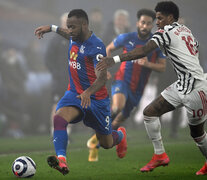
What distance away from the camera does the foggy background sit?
44.3ft

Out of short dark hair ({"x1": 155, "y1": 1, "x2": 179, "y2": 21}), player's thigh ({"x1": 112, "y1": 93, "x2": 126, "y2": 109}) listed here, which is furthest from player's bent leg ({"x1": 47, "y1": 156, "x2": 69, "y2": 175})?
player's thigh ({"x1": 112, "y1": 93, "x2": 126, "y2": 109})

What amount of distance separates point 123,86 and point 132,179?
2975mm

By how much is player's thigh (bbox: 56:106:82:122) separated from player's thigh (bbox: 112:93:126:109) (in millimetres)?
2297

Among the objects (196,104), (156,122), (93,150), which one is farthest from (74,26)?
(93,150)

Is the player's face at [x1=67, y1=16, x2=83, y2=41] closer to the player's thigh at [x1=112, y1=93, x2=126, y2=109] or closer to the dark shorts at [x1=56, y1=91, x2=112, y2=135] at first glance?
the dark shorts at [x1=56, y1=91, x2=112, y2=135]

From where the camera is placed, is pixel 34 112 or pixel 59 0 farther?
pixel 59 0

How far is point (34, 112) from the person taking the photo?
1390 cm

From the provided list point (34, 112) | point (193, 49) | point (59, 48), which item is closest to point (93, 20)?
point (59, 48)

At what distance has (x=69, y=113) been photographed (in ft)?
19.6

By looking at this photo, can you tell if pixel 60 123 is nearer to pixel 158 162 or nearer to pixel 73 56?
pixel 73 56

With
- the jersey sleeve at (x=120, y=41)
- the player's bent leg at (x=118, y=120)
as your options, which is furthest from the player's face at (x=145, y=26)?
the player's bent leg at (x=118, y=120)

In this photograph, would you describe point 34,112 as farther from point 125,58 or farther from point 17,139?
point 125,58

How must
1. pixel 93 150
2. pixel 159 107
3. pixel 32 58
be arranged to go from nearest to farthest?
1. pixel 159 107
2. pixel 93 150
3. pixel 32 58

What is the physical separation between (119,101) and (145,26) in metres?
1.34
